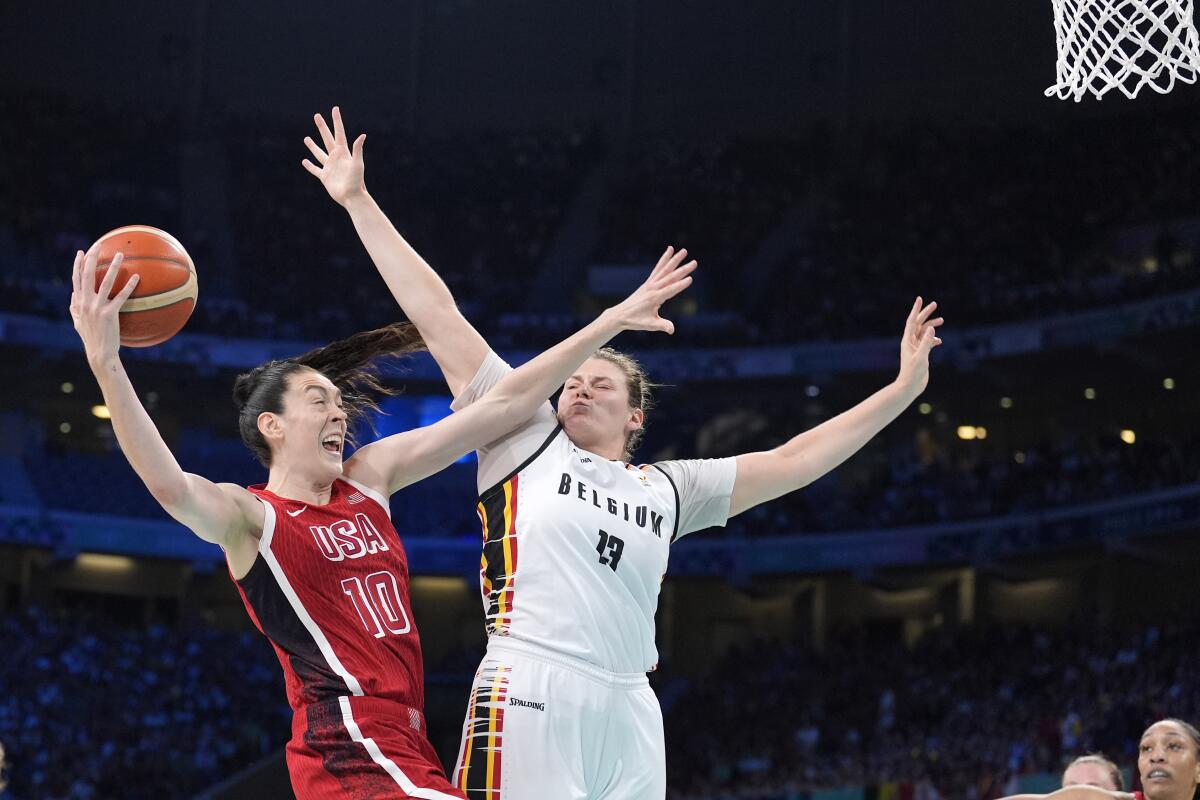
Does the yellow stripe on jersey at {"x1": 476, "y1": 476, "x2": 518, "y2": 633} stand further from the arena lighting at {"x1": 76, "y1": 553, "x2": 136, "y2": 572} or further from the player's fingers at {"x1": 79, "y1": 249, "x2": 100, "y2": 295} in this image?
the arena lighting at {"x1": 76, "y1": 553, "x2": 136, "y2": 572}

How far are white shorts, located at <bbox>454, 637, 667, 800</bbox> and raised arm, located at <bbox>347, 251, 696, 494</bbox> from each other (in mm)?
530

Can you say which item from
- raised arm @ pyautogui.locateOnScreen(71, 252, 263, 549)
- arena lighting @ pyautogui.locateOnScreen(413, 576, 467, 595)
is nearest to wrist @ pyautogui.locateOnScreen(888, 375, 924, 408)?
raised arm @ pyautogui.locateOnScreen(71, 252, 263, 549)

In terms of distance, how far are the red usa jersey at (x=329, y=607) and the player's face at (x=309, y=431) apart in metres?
0.12

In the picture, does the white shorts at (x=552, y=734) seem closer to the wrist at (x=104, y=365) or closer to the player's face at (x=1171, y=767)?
the wrist at (x=104, y=365)

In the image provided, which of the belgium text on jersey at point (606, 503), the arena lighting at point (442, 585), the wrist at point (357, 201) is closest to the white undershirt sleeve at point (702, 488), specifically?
the belgium text on jersey at point (606, 503)

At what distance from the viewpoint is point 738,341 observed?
24859mm

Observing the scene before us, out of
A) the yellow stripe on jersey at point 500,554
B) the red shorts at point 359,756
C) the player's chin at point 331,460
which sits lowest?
the red shorts at point 359,756

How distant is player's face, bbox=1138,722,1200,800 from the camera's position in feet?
20.8

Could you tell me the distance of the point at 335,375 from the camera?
4.23 meters

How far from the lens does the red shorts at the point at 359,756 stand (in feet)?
11.0

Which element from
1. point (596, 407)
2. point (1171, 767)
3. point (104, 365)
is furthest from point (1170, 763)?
point (104, 365)

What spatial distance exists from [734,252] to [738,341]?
11.6ft

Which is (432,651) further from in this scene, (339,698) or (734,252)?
(339,698)

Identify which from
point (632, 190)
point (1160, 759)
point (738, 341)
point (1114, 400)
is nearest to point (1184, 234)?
point (1114, 400)
